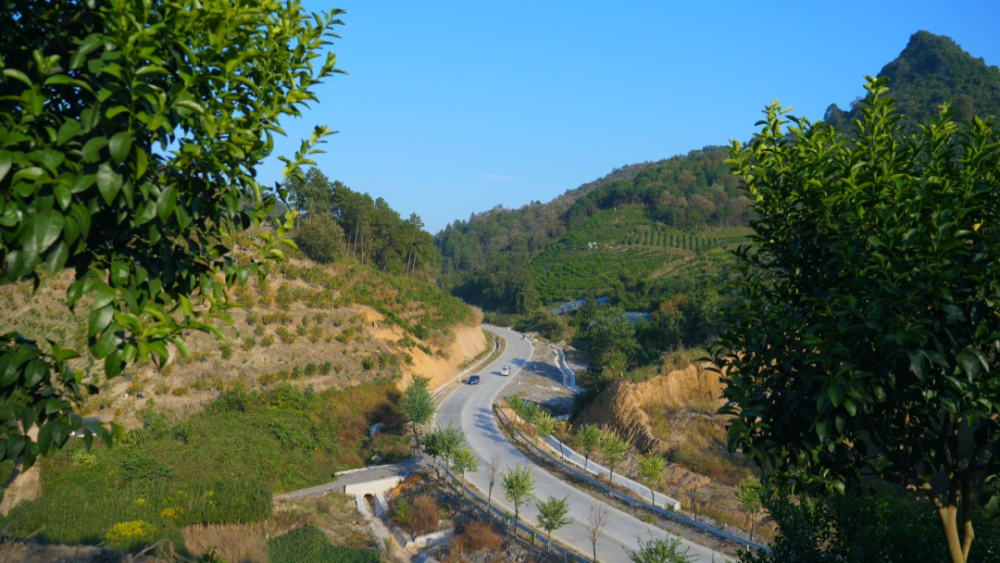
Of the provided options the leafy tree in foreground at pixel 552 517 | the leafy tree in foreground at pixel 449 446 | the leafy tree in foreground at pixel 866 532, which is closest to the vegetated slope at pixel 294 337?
the leafy tree in foreground at pixel 449 446

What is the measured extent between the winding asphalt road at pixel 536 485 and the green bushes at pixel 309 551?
594cm

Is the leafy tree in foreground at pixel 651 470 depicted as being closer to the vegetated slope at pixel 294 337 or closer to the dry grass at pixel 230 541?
the dry grass at pixel 230 541

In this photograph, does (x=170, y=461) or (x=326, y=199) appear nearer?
(x=170, y=461)

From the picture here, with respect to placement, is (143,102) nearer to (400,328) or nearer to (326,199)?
(400,328)


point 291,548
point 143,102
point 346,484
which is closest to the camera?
point 143,102

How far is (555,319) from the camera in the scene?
260ft

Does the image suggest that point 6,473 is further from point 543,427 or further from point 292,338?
point 543,427

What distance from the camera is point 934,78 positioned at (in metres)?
96.9

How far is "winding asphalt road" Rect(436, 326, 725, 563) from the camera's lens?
16906 millimetres

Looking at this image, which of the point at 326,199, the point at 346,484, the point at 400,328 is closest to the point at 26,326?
the point at 346,484

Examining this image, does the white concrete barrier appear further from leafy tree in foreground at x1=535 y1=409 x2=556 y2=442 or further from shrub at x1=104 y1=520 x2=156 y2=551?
shrub at x1=104 y1=520 x2=156 y2=551

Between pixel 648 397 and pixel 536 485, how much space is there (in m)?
11.2

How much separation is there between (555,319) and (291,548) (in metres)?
65.2

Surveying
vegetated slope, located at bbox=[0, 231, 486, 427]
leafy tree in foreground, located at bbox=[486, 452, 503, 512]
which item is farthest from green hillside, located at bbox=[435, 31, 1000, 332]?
leafy tree in foreground, located at bbox=[486, 452, 503, 512]
